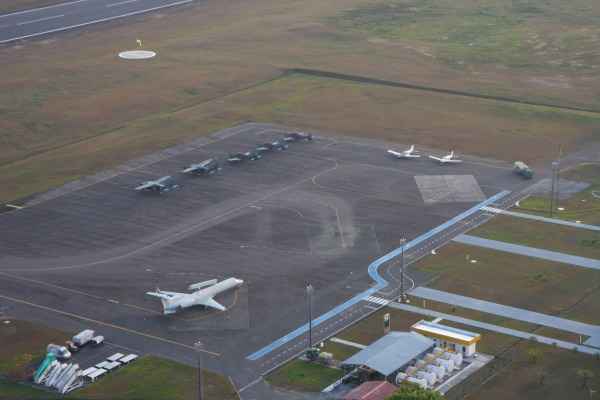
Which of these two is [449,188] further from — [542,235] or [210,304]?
[210,304]

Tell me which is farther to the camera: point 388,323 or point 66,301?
point 66,301

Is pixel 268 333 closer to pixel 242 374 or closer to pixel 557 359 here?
pixel 242 374

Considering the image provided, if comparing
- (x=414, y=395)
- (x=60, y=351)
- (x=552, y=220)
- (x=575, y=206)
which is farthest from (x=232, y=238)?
(x=414, y=395)

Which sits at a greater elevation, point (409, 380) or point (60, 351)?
point (60, 351)

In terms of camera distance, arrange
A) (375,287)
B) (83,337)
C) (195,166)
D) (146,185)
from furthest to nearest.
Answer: (195,166)
(146,185)
(375,287)
(83,337)

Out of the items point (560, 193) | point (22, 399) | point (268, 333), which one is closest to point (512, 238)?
point (560, 193)

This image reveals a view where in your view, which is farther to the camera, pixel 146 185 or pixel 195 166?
pixel 195 166

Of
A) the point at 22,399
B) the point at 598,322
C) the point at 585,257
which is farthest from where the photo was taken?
the point at 585,257
